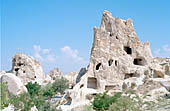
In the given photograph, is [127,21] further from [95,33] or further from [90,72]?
[90,72]

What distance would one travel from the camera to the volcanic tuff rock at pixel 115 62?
22.8 meters

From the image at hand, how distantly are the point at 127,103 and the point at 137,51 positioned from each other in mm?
15786

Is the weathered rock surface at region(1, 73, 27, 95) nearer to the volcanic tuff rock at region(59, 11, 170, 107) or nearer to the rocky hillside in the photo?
the rocky hillside

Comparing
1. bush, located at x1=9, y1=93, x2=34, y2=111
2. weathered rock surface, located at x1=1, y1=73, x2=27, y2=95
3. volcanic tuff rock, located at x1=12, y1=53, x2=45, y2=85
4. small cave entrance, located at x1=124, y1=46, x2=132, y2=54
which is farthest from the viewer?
volcanic tuff rock, located at x1=12, y1=53, x2=45, y2=85

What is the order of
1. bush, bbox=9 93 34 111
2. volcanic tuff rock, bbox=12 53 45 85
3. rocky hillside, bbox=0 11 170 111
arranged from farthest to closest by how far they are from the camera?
volcanic tuff rock, bbox=12 53 45 85 < rocky hillside, bbox=0 11 170 111 < bush, bbox=9 93 34 111

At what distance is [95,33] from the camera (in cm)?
2455

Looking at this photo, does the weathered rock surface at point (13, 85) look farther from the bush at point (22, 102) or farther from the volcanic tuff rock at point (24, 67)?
the volcanic tuff rock at point (24, 67)

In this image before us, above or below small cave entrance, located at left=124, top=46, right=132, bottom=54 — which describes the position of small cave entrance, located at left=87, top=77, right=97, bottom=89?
below

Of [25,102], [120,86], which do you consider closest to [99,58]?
[120,86]

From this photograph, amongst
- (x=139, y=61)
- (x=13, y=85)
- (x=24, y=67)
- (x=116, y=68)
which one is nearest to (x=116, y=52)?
(x=116, y=68)

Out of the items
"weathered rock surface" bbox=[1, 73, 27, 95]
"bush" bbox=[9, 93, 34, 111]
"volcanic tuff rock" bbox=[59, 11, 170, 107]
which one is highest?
"volcanic tuff rock" bbox=[59, 11, 170, 107]

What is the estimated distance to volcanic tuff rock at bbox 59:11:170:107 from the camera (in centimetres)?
2275

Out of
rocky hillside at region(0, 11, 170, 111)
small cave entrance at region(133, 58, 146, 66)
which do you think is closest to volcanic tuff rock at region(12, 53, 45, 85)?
rocky hillside at region(0, 11, 170, 111)

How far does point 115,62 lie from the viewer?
2423cm
